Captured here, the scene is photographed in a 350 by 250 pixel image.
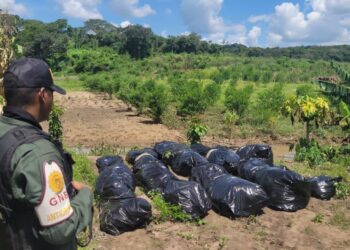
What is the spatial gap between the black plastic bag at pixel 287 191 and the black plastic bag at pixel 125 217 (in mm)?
1826

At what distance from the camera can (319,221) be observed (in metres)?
5.53

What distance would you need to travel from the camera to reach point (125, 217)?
5023 millimetres

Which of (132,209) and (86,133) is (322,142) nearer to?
(86,133)

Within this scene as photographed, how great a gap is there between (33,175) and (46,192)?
0.08 metres

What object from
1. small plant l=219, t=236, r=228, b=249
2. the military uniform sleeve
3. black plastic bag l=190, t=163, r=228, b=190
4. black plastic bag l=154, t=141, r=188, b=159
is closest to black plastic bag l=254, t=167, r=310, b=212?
black plastic bag l=190, t=163, r=228, b=190

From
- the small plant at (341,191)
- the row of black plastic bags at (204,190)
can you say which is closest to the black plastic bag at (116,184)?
the row of black plastic bags at (204,190)

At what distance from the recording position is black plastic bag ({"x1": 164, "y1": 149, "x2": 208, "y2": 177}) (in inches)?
285

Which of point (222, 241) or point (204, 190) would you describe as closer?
point (222, 241)

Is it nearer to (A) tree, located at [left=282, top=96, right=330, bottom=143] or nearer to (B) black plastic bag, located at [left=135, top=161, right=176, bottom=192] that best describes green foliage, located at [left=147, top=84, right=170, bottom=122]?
(A) tree, located at [left=282, top=96, right=330, bottom=143]

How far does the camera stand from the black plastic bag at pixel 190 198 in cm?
537

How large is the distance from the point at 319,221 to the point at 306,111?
3.62 metres

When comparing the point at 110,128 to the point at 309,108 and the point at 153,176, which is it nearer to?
the point at 309,108

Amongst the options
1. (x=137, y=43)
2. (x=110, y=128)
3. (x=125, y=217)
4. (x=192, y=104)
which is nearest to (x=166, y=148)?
(x=125, y=217)

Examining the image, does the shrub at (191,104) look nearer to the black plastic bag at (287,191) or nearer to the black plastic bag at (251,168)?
the black plastic bag at (251,168)
